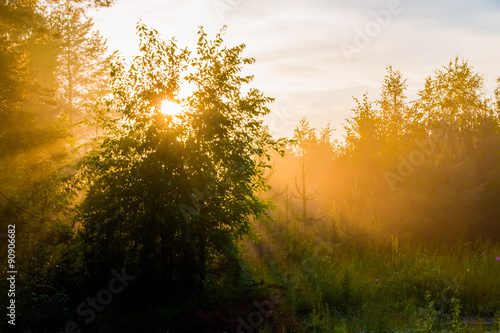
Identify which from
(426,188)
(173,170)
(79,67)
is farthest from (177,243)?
(79,67)

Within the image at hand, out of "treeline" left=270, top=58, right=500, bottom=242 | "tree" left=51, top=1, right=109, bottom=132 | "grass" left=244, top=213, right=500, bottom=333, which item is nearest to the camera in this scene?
"grass" left=244, top=213, right=500, bottom=333

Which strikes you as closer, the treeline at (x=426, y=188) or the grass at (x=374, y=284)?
the grass at (x=374, y=284)

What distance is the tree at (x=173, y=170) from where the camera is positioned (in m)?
8.14

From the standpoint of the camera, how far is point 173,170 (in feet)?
27.4

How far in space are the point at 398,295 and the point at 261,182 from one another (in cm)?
389

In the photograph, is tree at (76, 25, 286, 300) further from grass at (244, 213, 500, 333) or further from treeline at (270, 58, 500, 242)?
treeline at (270, 58, 500, 242)

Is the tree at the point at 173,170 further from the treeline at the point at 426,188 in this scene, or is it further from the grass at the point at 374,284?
the treeline at the point at 426,188

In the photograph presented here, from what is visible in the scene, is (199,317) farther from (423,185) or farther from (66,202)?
(423,185)

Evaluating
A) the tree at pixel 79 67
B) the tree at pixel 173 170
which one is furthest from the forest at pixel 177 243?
the tree at pixel 79 67

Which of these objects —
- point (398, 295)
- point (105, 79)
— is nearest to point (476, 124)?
point (398, 295)

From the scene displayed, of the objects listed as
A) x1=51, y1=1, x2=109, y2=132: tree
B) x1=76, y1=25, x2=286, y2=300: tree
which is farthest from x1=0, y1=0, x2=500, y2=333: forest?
x1=51, y1=1, x2=109, y2=132: tree

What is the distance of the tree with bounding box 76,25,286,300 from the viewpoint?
26.7 feet

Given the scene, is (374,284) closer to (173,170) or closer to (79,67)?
(173,170)

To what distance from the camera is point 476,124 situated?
16.4m
